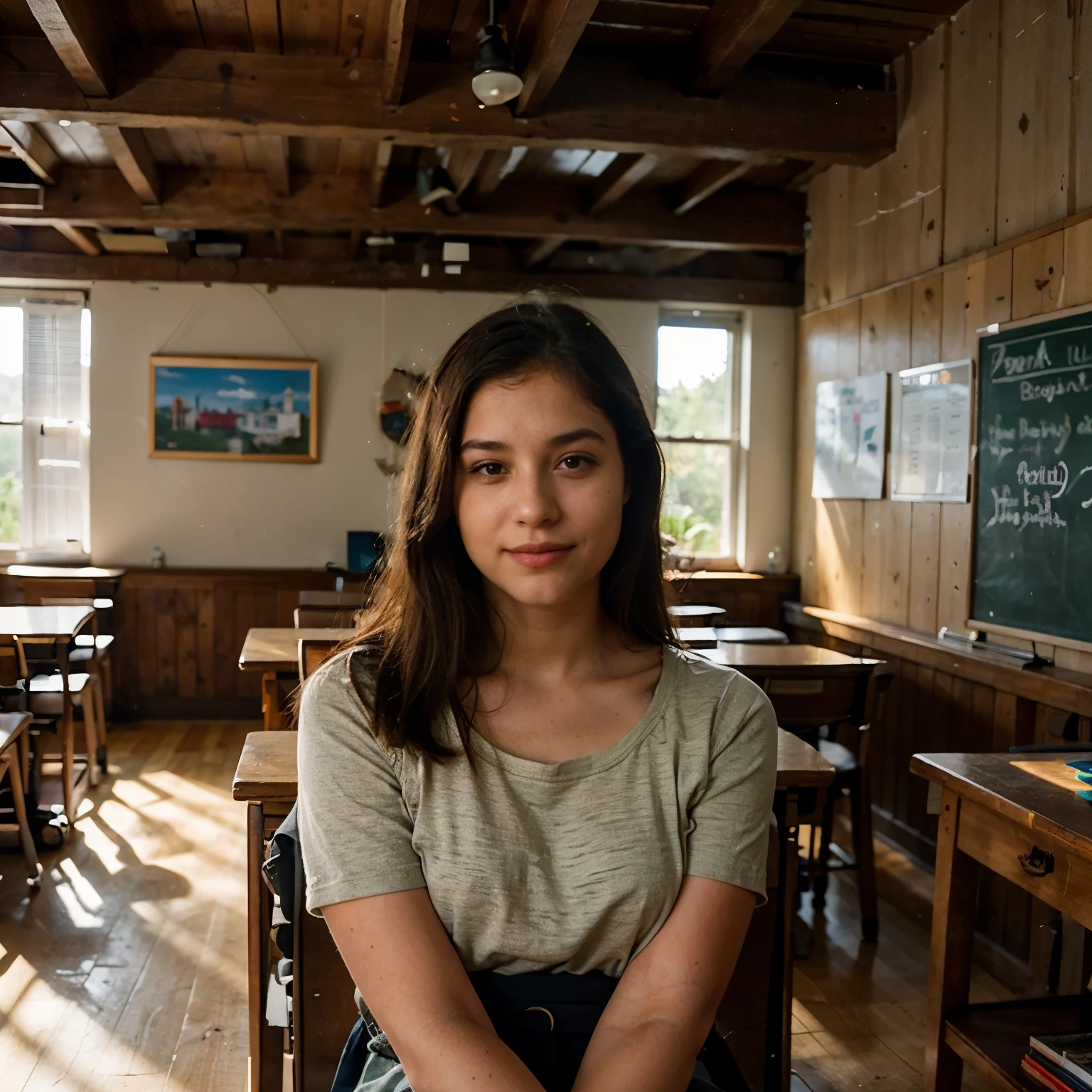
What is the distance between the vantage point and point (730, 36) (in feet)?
11.5

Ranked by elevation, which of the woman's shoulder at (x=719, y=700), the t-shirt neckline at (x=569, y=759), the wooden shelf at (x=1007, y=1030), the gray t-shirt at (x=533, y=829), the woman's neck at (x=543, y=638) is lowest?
the wooden shelf at (x=1007, y=1030)

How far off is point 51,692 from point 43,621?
1.11ft

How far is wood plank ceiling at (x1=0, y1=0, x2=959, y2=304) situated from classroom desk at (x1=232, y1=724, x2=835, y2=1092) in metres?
2.32

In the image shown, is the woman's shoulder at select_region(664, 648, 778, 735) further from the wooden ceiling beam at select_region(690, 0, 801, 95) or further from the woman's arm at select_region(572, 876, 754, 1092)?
the wooden ceiling beam at select_region(690, 0, 801, 95)

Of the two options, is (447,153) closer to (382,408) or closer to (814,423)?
(382,408)

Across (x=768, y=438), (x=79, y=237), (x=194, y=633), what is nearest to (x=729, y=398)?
(x=768, y=438)

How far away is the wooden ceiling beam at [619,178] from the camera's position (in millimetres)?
4535

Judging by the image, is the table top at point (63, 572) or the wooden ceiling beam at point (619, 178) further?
the table top at point (63, 572)

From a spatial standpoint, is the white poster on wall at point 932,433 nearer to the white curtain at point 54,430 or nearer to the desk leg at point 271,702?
the desk leg at point 271,702

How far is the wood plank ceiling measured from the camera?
3602mm

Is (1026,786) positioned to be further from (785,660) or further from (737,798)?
(785,660)

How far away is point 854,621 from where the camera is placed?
15.4 feet

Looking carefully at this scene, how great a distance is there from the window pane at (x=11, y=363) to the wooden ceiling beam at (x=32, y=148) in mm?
1349

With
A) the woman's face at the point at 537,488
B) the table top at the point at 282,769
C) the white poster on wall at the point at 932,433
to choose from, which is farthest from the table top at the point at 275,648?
the white poster on wall at the point at 932,433
